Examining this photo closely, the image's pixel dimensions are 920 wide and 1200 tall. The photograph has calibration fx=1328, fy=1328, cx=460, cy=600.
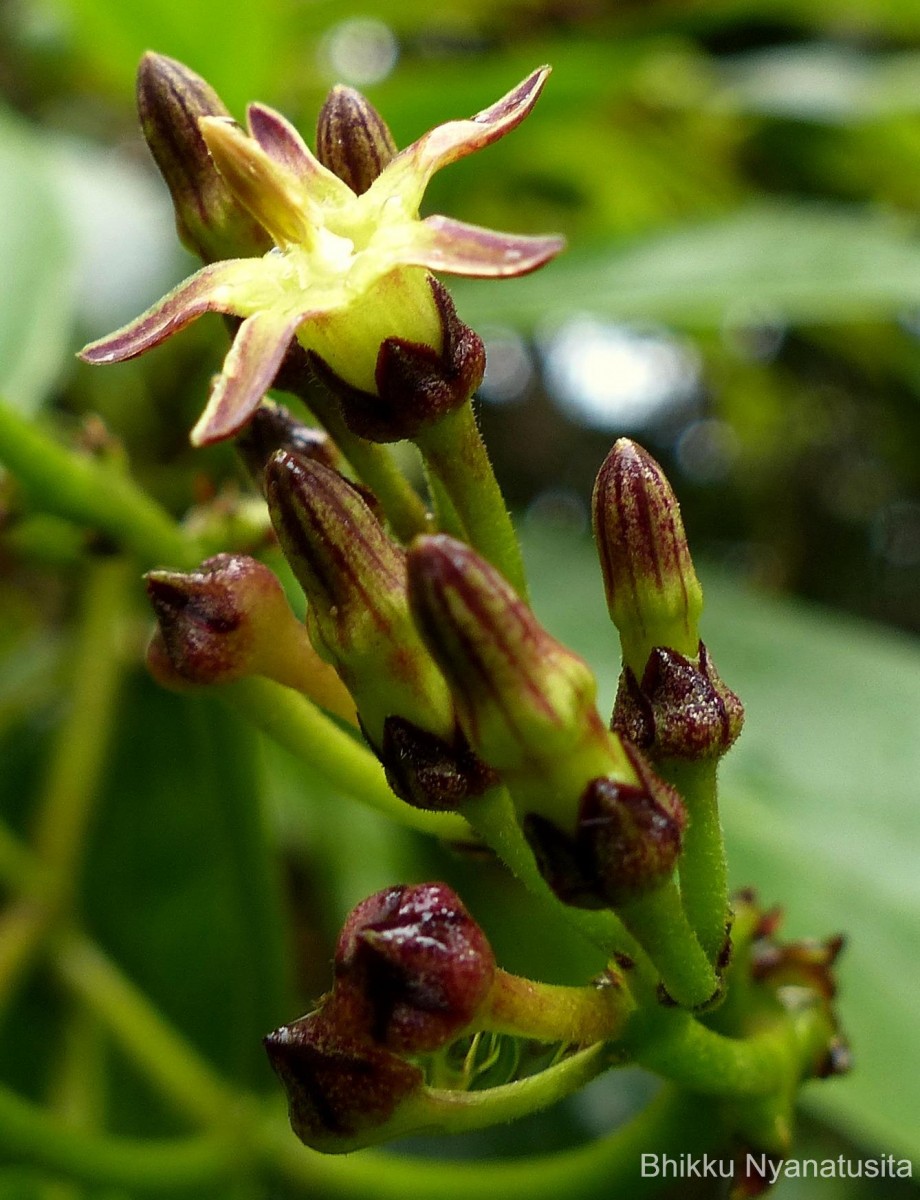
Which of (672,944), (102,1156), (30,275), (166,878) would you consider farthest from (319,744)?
(166,878)

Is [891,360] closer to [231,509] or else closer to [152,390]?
[152,390]

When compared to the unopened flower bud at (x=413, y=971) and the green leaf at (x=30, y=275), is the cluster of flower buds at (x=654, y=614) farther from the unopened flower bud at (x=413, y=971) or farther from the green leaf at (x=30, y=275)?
the green leaf at (x=30, y=275)

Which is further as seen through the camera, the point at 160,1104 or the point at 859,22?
the point at 859,22

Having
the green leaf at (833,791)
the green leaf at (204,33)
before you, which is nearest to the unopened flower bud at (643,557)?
the green leaf at (833,791)

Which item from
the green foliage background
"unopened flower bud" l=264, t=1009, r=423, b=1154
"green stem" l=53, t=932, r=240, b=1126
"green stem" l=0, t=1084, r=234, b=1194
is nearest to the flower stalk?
"unopened flower bud" l=264, t=1009, r=423, b=1154

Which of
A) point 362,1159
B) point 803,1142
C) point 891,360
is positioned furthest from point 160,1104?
point 891,360
